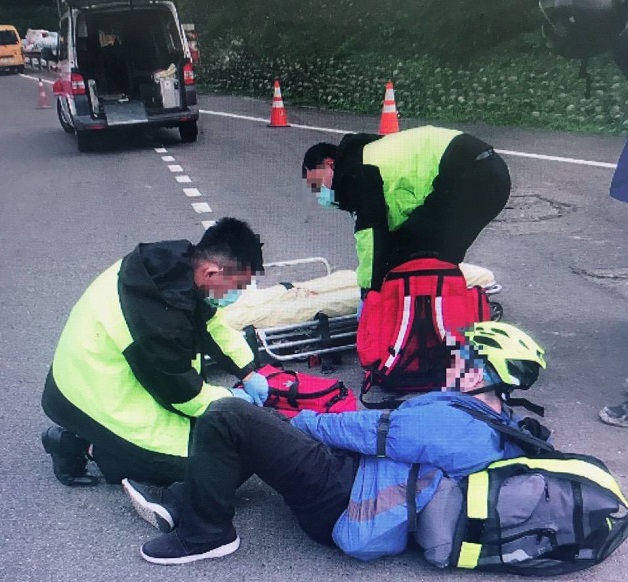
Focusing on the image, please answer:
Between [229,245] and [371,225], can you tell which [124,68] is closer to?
[371,225]

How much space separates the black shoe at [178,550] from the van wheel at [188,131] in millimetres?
10620

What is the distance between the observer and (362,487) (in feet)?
9.87

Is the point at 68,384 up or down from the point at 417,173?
down

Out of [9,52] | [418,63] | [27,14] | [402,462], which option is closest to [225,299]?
[402,462]

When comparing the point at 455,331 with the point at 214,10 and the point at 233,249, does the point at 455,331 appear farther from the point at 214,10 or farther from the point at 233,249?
the point at 214,10

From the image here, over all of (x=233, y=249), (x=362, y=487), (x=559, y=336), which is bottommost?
(x=559, y=336)

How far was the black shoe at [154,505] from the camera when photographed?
10.5 feet

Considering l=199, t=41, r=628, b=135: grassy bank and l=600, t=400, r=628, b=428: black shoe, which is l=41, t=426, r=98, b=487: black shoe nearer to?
l=600, t=400, r=628, b=428: black shoe

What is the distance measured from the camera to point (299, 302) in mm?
4965

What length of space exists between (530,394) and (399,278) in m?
0.90

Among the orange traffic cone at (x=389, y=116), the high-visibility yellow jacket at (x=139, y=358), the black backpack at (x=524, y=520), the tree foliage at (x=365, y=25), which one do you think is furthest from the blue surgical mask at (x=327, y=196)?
the tree foliage at (x=365, y=25)

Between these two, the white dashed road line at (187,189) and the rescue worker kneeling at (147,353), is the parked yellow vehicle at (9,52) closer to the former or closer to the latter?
the white dashed road line at (187,189)

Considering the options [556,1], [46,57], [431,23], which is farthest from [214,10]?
[556,1]

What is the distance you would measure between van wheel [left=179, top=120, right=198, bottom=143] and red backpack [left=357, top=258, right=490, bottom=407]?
9.28 metres
